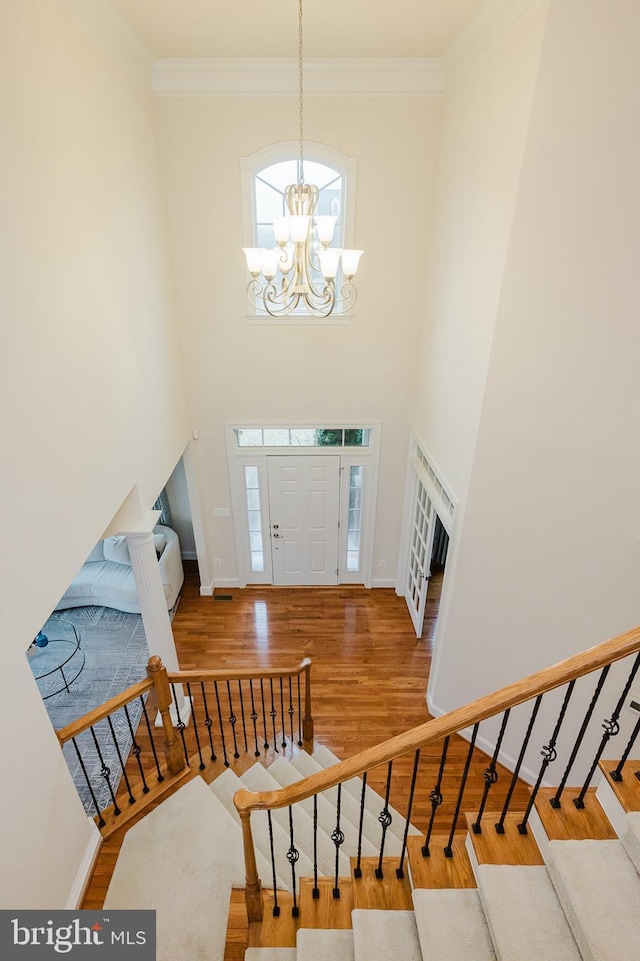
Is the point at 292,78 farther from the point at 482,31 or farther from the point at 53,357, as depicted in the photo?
the point at 53,357

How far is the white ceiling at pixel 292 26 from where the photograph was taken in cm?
335

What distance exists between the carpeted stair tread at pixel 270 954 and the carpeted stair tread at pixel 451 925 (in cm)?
66

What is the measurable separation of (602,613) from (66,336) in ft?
12.9

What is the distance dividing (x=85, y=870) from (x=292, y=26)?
19.9 feet

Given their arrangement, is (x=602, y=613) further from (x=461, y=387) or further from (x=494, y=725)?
(x=461, y=387)

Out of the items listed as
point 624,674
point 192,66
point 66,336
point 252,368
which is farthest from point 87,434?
point 624,674

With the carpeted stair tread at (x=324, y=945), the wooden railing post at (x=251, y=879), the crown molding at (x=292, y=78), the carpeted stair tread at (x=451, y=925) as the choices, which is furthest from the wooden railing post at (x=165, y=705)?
the crown molding at (x=292, y=78)

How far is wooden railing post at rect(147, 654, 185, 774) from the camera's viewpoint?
11.1 ft

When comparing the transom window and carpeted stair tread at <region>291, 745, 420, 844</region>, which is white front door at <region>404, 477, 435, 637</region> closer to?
the transom window

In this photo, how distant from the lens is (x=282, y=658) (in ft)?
18.5

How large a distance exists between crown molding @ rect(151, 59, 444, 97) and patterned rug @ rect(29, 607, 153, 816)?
5.77 metres

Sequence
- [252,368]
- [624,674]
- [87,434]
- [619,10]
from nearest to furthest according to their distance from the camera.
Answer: [619,10]
[87,434]
[624,674]
[252,368]

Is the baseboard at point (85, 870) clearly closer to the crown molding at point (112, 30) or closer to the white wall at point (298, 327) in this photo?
the white wall at point (298, 327)

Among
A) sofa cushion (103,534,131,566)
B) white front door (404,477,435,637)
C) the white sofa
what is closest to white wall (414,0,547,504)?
white front door (404,477,435,637)
